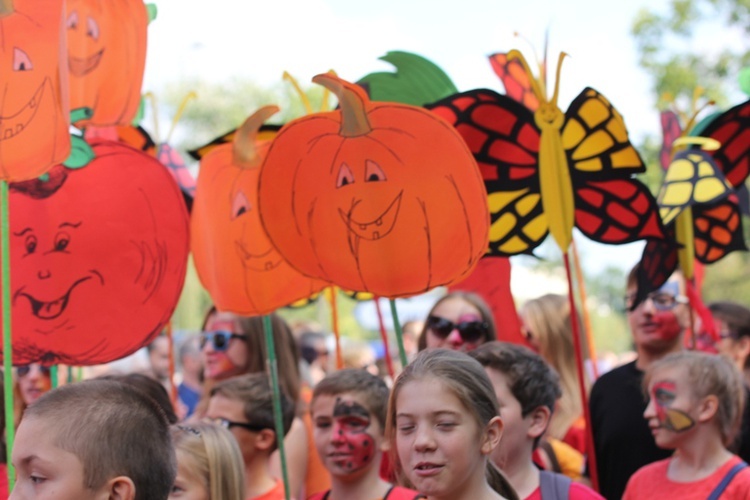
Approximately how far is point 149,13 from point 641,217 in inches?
77.8

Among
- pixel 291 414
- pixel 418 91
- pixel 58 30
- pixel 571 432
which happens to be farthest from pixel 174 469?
pixel 571 432

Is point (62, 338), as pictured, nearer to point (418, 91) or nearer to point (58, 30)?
point (58, 30)

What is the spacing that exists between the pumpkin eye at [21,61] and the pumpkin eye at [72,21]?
2.06 ft

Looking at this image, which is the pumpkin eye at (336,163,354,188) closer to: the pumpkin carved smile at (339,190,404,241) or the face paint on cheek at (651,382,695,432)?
the pumpkin carved smile at (339,190,404,241)

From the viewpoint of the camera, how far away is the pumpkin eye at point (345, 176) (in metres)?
3.21

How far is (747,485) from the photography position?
127 inches

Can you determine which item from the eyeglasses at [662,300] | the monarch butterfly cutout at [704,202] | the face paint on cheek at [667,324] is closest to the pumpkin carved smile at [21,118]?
the monarch butterfly cutout at [704,202]

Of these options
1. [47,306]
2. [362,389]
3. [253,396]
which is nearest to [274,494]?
[253,396]

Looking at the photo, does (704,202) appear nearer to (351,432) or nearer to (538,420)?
(538,420)

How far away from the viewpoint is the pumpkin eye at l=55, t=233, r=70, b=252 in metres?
3.17

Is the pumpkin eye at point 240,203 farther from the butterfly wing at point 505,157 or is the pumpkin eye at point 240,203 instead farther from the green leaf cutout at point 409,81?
the butterfly wing at point 505,157

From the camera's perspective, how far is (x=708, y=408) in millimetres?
3514

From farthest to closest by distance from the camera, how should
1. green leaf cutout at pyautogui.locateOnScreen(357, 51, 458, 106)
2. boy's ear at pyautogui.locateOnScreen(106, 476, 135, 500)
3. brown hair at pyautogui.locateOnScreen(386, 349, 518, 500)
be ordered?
green leaf cutout at pyautogui.locateOnScreen(357, 51, 458, 106) → brown hair at pyautogui.locateOnScreen(386, 349, 518, 500) → boy's ear at pyautogui.locateOnScreen(106, 476, 135, 500)

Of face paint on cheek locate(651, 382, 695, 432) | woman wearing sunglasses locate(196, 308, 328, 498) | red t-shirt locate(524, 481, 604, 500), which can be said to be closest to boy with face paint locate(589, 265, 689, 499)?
face paint on cheek locate(651, 382, 695, 432)
